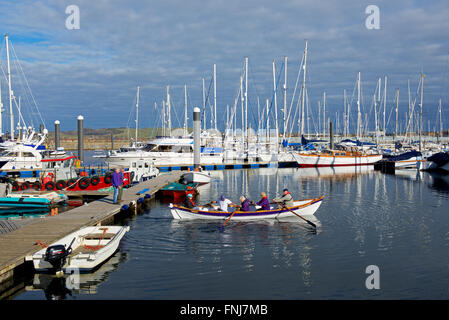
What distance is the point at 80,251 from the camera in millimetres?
15219

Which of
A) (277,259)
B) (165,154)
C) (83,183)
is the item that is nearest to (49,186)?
(83,183)

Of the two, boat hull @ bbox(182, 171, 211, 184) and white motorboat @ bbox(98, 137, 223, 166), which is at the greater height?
white motorboat @ bbox(98, 137, 223, 166)

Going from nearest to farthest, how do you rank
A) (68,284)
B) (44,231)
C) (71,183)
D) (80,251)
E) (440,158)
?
(68,284)
(80,251)
(44,231)
(71,183)
(440,158)

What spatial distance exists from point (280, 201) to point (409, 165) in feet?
149

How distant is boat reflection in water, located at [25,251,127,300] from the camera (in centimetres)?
1245

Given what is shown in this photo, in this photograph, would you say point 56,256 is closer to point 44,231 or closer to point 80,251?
point 80,251

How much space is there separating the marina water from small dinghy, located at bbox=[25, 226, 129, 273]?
388mm

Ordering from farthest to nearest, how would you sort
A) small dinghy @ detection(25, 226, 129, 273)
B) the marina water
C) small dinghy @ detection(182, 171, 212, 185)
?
small dinghy @ detection(182, 171, 212, 185) < small dinghy @ detection(25, 226, 129, 273) < the marina water

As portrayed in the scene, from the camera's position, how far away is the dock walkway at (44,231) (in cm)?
1320

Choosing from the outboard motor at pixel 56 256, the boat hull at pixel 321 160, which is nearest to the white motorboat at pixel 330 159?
the boat hull at pixel 321 160

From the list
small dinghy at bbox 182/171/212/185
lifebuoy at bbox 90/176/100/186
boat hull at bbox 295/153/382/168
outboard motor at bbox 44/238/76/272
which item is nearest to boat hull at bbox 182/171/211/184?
small dinghy at bbox 182/171/212/185

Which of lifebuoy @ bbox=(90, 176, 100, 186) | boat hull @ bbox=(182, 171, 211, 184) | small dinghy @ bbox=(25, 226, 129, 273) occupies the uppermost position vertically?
lifebuoy @ bbox=(90, 176, 100, 186)

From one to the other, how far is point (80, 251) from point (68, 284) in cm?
226

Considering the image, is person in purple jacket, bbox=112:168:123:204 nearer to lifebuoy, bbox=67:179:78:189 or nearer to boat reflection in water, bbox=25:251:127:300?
lifebuoy, bbox=67:179:78:189
